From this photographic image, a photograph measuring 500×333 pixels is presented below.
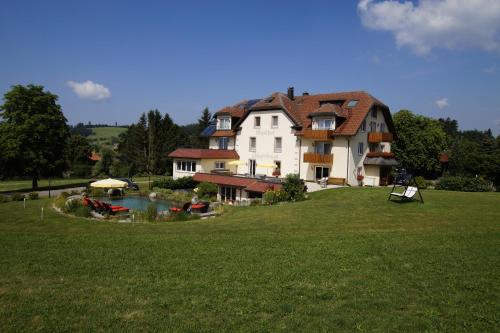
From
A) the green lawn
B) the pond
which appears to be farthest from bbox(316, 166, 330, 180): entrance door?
the green lawn

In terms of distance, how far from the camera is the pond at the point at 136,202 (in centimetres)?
3272

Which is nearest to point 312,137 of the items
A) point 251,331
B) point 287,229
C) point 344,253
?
point 287,229

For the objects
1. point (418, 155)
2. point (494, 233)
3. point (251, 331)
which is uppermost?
point (418, 155)

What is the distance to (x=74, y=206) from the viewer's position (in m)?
24.8

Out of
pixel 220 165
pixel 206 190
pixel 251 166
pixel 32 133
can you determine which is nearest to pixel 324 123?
pixel 251 166

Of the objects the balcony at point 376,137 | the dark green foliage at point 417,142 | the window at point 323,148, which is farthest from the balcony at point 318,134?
the dark green foliage at point 417,142

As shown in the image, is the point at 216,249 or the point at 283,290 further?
the point at 216,249

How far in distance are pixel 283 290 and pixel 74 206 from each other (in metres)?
20.2

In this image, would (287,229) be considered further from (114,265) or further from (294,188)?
(294,188)

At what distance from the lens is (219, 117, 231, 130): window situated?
44878 millimetres

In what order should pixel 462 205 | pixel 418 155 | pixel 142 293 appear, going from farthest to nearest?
pixel 418 155 < pixel 462 205 < pixel 142 293

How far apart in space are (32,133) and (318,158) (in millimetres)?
30518

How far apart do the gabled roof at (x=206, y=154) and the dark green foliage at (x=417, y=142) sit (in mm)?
24805

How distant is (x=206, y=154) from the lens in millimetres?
42531
